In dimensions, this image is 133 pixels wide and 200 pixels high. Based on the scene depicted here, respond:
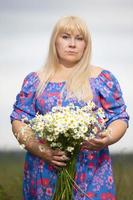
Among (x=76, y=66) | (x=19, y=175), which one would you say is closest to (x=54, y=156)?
(x=76, y=66)

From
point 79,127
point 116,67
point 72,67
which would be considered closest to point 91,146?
point 79,127

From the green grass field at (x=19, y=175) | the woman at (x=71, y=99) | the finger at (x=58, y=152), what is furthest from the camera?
the green grass field at (x=19, y=175)

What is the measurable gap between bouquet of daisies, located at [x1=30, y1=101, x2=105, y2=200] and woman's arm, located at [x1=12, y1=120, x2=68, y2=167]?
4 cm

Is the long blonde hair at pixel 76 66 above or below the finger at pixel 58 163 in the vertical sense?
above

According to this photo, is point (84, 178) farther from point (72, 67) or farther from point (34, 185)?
point (72, 67)

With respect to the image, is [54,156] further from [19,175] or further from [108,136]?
[19,175]

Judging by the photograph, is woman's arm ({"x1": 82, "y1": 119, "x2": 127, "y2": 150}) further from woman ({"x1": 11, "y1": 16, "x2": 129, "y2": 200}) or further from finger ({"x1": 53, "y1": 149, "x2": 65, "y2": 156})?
finger ({"x1": 53, "y1": 149, "x2": 65, "y2": 156})

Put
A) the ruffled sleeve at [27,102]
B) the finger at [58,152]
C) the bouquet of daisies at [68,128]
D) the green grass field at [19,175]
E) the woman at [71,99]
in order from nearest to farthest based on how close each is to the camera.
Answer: the bouquet of daisies at [68,128], the finger at [58,152], the woman at [71,99], the ruffled sleeve at [27,102], the green grass field at [19,175]

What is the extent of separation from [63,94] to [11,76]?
1.86 meters

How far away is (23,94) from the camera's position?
4840 mm

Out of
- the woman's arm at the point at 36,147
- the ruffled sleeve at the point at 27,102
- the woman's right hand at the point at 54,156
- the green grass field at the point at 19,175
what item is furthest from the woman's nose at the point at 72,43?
the green grass field at the point at 19,175

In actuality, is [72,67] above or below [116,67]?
above

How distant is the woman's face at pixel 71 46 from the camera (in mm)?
4730

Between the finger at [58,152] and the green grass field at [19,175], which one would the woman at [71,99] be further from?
the green grass field at [19,175]
